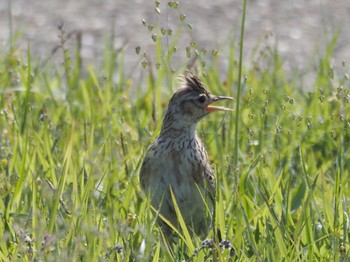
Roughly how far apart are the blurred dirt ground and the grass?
62 centimetres

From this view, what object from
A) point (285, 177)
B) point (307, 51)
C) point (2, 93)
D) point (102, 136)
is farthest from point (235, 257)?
point (307, 51)

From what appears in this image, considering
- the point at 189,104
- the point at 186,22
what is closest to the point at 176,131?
the point at 189,104

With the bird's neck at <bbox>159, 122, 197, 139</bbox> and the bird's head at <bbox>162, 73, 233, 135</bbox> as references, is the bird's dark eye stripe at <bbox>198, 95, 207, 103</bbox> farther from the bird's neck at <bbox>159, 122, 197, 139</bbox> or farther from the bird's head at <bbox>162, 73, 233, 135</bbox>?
the bird's neck at <bbox>159, 122, 197, 139</bbox>

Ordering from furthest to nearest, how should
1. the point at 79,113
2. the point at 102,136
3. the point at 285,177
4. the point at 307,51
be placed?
the point at 307,51
the point at 79,113
the point at 102,136
the point at 285,177

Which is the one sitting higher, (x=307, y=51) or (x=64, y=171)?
(x=307, y=51)

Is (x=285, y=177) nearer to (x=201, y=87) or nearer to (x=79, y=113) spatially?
(x=201, y=87)

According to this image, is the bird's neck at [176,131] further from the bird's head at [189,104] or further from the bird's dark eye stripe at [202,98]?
the bird's dark eye stripe at [202,98]

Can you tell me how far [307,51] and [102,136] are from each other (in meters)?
2.70

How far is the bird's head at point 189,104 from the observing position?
5996mm

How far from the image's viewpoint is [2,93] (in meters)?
7.22

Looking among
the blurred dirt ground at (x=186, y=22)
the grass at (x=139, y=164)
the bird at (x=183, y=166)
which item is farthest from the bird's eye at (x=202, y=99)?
the blurred dirt ground at (x=186, y=22)

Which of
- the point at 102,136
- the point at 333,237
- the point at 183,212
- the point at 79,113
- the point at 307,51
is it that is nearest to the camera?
the point at 333,237

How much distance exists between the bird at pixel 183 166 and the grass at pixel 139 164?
9 centimetres

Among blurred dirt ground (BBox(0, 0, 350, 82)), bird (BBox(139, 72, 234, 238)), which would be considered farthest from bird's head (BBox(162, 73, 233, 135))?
blurred dirt ground (BBox(0, 0, 350, 82))
